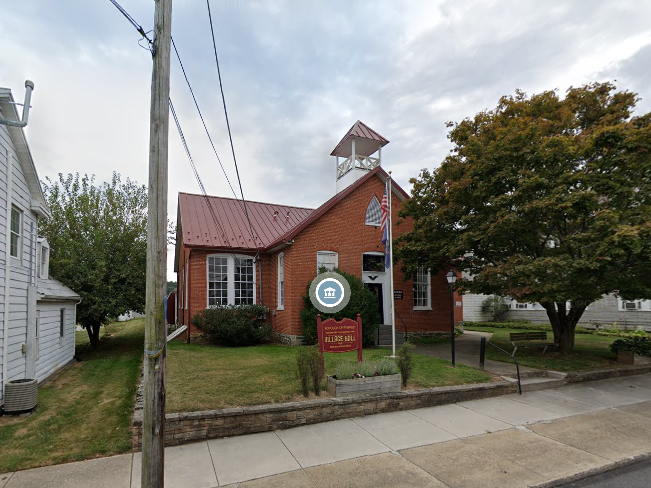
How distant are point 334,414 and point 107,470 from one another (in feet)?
12.0

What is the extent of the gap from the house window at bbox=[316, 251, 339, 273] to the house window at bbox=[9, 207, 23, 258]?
960 centimetres

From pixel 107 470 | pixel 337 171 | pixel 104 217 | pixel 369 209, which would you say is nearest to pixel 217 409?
pixel 107 470

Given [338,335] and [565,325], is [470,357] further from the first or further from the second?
[338,335]

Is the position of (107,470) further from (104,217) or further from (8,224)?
(104,217)

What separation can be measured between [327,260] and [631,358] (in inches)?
416

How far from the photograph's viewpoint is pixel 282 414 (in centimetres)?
662

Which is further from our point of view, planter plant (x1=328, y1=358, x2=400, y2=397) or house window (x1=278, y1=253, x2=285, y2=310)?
house window (x1=278, y1=253, x2=285, y2=310)

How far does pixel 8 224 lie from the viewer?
830cm

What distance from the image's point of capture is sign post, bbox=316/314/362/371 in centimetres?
816

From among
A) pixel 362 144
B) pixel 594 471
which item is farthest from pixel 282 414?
pixel 362 144

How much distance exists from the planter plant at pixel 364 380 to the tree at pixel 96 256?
1316cm

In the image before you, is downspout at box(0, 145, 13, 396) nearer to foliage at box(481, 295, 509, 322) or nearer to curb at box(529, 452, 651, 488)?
curb at box(529, 452, 651, 488)

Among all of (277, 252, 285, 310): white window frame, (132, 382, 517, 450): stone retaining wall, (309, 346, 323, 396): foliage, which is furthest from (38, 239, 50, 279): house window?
(309, 346, 323, 396): foliage

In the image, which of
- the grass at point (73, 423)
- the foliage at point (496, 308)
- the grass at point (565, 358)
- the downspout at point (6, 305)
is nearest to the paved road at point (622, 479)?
the grass at point (565, 358)
